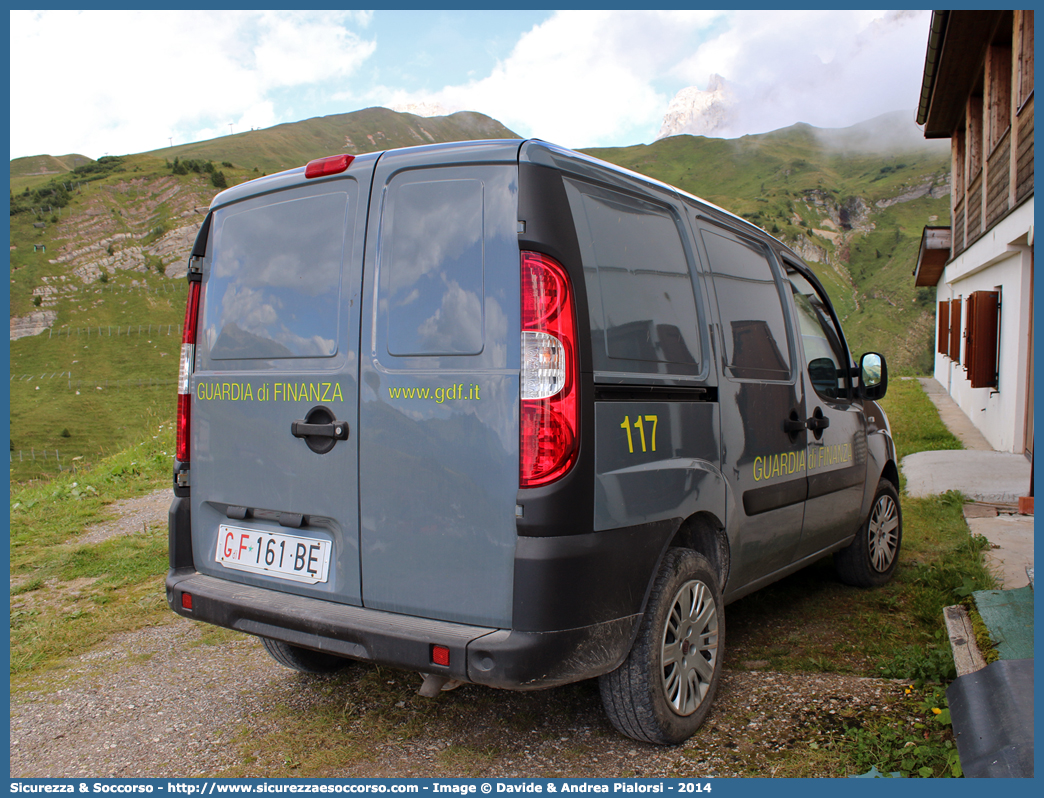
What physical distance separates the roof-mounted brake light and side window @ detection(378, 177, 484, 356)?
270 millimetres

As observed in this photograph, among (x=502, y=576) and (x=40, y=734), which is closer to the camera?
(x=502, y=576)

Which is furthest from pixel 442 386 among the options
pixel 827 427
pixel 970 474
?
pixel 970 474

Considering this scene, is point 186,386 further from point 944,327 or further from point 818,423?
point 944,327

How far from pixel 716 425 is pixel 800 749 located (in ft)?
4.07

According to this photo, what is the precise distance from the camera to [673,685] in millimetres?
2889

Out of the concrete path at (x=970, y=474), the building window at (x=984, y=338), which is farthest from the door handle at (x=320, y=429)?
the building window at (x=984, y=338)

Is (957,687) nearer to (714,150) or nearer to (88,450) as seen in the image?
(88,450)

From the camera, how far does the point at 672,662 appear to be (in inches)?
114

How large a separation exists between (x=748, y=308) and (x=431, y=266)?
5.54 feet

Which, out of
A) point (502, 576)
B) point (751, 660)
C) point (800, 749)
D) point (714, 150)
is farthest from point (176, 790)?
point (714, 150)

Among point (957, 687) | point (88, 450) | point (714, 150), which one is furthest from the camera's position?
point (714, 150)

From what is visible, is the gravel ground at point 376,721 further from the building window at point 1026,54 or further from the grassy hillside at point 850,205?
the grassy hillside at point 850,205

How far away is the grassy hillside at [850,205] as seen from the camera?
64250 mm

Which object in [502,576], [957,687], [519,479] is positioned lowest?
[957,687]
